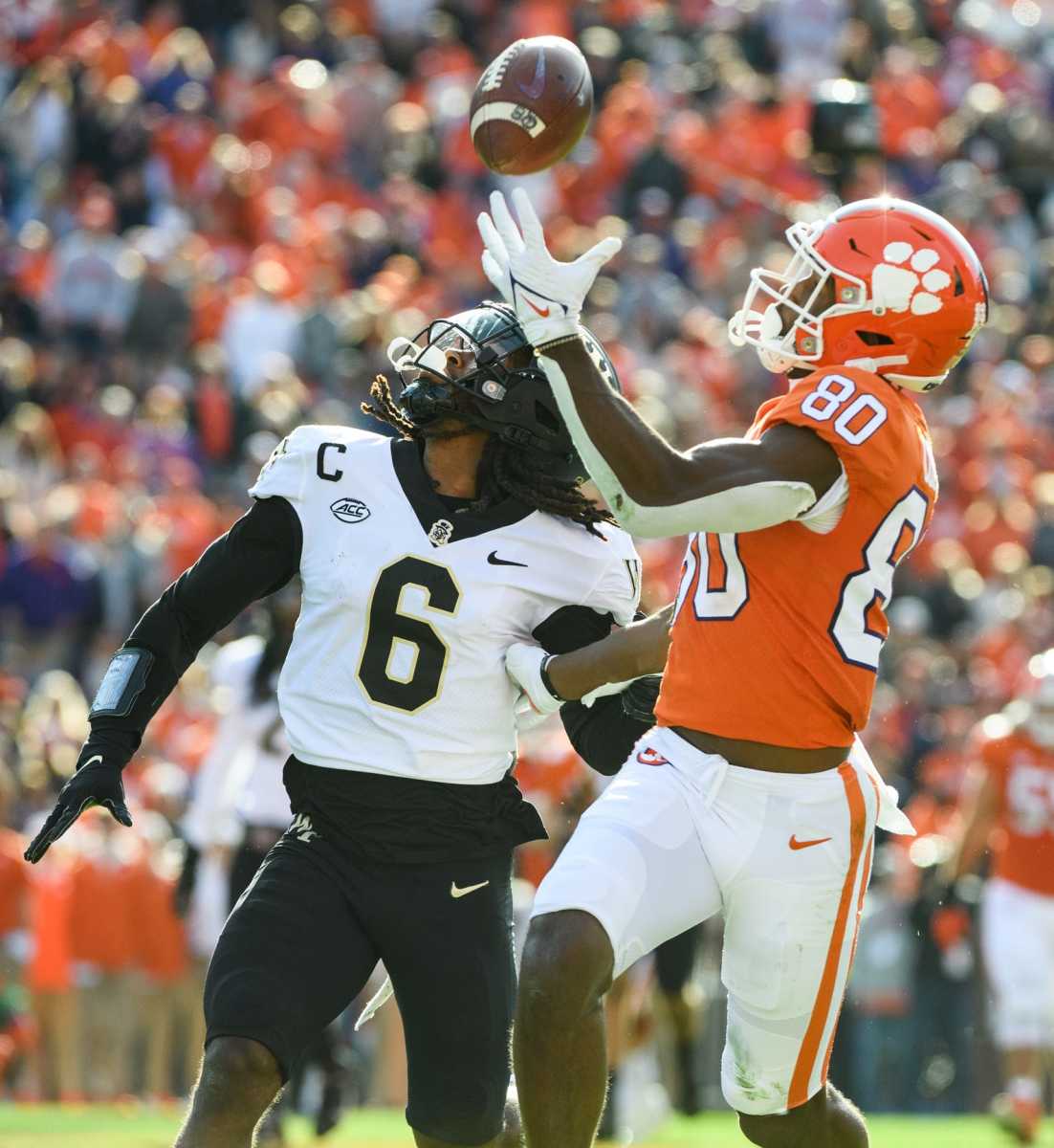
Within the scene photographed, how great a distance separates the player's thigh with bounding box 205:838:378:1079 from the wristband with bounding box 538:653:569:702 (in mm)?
524

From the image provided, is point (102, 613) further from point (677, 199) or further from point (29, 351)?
point (677, 199)

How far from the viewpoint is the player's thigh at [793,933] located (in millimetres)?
4098

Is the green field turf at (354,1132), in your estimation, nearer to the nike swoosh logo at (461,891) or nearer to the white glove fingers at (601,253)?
the nike swoosh logo at (461,891)

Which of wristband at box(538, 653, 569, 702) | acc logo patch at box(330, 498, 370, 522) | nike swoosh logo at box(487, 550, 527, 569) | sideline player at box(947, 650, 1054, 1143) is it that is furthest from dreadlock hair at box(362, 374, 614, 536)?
sideline player at box(947, 650, 1054, 1143)

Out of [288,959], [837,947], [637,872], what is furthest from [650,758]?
[288,959]

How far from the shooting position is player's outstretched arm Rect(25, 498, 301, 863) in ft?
14.3

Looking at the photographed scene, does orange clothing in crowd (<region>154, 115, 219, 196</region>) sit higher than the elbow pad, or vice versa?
orange clothing in crowd (<region>154, 115, 219, 196</region>)

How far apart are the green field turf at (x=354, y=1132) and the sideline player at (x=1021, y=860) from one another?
0.41 meters

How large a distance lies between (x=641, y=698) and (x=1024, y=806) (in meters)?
4.63

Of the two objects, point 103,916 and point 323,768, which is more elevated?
point 323,768

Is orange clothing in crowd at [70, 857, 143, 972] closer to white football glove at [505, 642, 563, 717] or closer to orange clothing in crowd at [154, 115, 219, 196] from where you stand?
orange clothing in crowd at [154, 115, 219, 196]

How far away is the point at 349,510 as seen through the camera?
4.39m

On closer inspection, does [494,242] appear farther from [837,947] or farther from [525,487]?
[837,947]

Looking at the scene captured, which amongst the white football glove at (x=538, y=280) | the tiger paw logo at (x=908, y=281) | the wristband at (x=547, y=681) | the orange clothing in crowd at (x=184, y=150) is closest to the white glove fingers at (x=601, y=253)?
the white football glove at (x=538, y=280)
